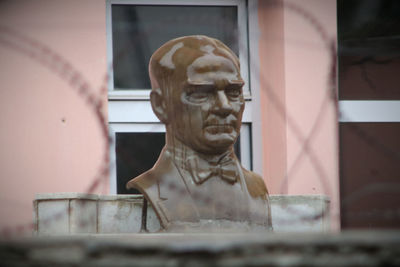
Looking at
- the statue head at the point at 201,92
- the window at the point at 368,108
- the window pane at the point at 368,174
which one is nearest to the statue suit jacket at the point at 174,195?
the statue head at the point at 201,92

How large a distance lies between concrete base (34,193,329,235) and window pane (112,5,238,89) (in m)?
2.10

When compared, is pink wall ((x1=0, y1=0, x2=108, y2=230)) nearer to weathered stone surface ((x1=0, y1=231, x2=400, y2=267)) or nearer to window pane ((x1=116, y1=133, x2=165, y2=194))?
window pane ((x1=116, y1=133, x2=165, y2=194))

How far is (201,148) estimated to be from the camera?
12.2 feet

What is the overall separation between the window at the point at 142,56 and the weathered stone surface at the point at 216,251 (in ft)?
16.0

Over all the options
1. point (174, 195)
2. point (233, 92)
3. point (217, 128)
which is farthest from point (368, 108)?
point (174, 195)

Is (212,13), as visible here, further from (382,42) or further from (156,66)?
(156,66)

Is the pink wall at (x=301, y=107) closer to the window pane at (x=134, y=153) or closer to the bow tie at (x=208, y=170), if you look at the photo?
the window pane at (x=134, y=153)

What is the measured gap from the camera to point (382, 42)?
251 inches

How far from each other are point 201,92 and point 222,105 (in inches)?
5.7

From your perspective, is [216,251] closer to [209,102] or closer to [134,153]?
[209,102]

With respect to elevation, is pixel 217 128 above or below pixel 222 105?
below

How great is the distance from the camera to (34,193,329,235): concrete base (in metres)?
4.30

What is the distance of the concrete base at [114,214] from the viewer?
14.1 ft

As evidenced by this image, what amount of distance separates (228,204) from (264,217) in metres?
0.23
